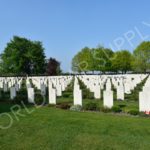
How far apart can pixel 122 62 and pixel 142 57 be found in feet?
24.8

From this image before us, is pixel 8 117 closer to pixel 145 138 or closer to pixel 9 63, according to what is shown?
pixel 145 138

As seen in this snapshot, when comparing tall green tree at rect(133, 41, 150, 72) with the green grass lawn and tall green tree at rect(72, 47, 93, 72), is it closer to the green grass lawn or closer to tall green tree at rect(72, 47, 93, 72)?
tall green tree at rect(72, 47, 93, 72)

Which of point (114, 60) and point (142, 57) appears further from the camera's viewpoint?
point (114, 60)

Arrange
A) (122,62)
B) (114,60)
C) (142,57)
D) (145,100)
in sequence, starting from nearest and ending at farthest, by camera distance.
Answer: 1. (145,100)
2. (142,57)
3. (114,60)
4. (122,62)

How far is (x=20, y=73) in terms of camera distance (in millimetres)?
68875

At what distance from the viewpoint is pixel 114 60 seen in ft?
224

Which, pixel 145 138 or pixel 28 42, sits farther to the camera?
→ pixel 28 42

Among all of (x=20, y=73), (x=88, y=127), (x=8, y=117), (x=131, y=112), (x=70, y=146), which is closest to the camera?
(x=70, y=146)

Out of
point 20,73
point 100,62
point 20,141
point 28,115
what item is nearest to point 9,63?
point 20,73

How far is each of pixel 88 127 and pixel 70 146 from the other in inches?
87.5

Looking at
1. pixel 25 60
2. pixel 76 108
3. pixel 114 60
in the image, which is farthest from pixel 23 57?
pixel 76 108

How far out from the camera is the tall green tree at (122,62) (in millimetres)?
68662

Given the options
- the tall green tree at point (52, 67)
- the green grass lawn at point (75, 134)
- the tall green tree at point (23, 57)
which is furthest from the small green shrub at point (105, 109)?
the tall green tree at point (23, 57)

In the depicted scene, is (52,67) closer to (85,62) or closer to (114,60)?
(114,60)
